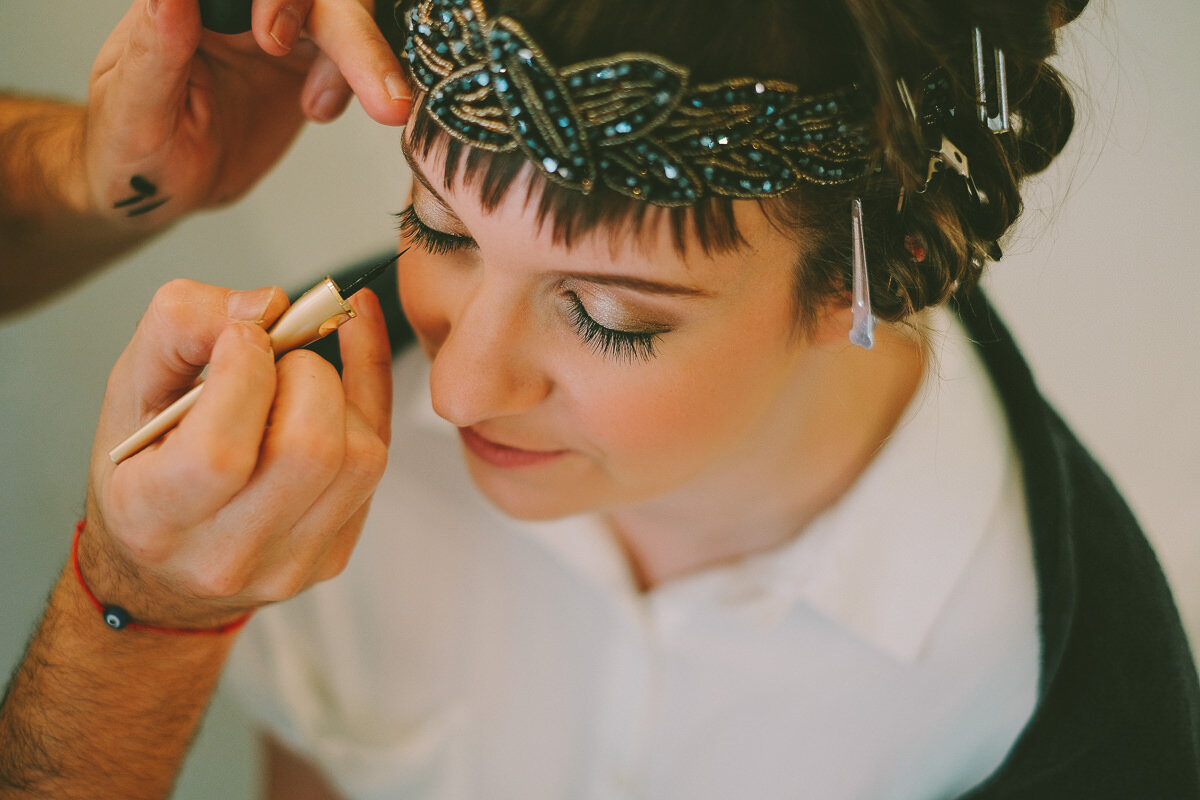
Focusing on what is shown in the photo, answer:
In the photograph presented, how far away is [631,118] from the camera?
59 centimetres

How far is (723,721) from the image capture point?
1.11 m

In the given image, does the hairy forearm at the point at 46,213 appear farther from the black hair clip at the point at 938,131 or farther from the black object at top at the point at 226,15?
the black hair clip at the point at 938,131

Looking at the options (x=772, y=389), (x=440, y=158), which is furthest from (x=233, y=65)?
(x=772, y=389)

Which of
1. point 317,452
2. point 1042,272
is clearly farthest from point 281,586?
point 1042,272

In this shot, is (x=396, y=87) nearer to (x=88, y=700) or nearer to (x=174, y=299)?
(x=174, y=299)

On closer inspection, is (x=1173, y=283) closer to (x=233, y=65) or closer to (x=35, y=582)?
(x=233, y=65)

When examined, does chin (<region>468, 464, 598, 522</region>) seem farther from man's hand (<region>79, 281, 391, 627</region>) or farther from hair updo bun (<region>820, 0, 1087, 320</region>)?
hair updo bun (<region>820, 0, 1087, 320</region>)

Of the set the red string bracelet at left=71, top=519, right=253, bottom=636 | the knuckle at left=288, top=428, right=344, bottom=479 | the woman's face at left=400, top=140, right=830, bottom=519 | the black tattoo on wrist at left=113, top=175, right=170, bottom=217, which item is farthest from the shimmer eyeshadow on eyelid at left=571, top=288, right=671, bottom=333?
the black tattoo on wrist at left=113, top=175, right=170, bottom=217

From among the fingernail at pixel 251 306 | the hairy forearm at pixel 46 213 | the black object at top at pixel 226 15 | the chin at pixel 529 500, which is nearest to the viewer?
the fingernail at pixel 251 306

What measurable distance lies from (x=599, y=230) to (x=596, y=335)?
104mm

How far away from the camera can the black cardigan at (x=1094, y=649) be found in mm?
870

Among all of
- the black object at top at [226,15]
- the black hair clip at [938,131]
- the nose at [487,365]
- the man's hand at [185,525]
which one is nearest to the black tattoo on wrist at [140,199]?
the black object at top at [226,15]

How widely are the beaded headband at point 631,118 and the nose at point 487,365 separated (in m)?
0.13

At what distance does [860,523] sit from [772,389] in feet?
0.84
